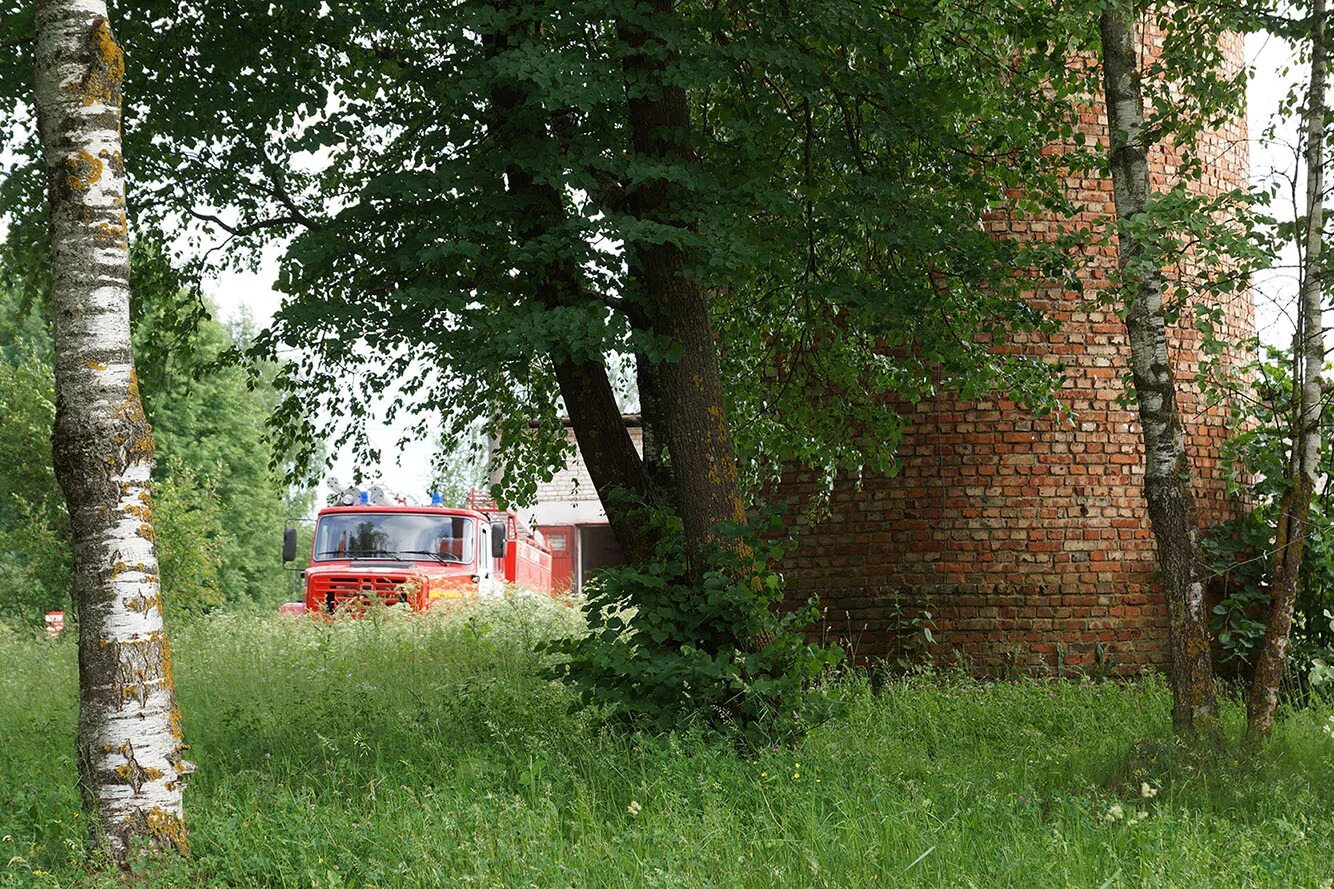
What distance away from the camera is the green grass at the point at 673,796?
4656mm

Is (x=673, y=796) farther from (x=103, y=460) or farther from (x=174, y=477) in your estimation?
(x=174, y=477)

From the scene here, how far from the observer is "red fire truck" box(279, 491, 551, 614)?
1513cm

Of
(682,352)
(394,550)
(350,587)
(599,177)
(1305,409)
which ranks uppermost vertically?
(599,177)

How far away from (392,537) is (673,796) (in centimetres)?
1122

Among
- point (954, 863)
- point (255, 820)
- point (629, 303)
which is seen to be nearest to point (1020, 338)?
point (629, 303)

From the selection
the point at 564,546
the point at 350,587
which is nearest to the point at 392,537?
the point at 350,587

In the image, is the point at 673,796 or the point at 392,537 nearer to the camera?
the point at 673,796

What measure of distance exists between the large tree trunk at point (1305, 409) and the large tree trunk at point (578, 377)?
365 cm

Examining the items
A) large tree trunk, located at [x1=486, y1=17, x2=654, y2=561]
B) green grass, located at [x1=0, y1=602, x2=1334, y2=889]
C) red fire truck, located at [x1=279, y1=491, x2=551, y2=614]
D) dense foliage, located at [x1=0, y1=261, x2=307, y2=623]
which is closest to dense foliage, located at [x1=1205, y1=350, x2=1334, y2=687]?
green grass, located at [x1=0, y1=602, x2=1334, y2=889]

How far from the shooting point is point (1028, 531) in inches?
407

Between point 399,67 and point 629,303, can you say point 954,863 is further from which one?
point 399,67

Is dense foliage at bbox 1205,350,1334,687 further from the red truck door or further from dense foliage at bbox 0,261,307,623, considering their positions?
the red truck door

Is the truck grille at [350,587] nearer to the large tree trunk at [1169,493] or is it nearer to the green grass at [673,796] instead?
the green grass at [673,796]

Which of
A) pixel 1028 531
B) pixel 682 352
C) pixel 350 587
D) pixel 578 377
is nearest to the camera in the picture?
→ pixel 682 352
